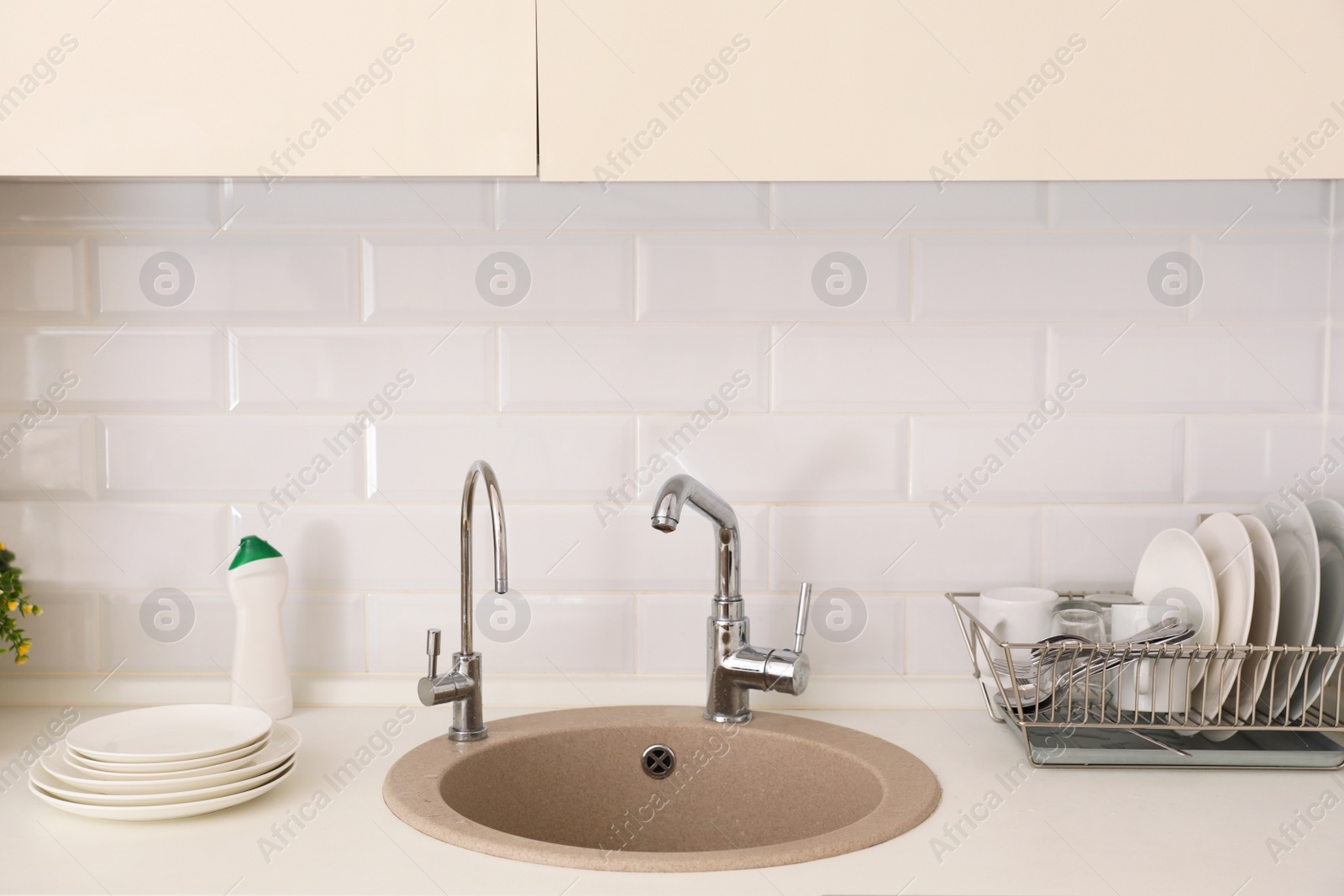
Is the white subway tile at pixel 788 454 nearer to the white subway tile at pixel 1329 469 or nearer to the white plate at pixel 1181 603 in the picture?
the white plate at pixel 1181 603

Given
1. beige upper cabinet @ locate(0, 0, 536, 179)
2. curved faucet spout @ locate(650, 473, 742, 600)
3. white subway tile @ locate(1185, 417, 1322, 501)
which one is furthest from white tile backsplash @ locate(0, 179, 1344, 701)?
beige upper cabinet @ locate(0, 0, 536, 179)

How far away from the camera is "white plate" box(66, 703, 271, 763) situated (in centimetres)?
96

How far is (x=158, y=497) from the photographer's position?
1290 millimetres

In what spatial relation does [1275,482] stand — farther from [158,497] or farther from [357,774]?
[158,497]

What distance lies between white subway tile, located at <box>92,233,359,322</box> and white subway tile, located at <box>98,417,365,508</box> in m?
0.13

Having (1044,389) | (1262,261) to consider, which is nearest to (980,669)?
(1044,389)

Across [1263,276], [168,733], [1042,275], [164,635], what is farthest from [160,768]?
[1263,276]

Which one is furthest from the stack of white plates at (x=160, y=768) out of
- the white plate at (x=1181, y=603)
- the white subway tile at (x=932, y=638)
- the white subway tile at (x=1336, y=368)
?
the white subway tile at (x=1336, y=368)

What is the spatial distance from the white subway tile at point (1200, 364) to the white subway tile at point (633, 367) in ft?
1.27

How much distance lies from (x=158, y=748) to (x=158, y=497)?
0.39 metres

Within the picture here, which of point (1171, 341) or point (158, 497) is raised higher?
point (1171, 341)

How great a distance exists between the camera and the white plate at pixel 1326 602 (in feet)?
3.50

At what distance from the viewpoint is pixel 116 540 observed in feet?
4.25

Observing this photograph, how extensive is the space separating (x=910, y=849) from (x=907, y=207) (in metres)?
0.75
